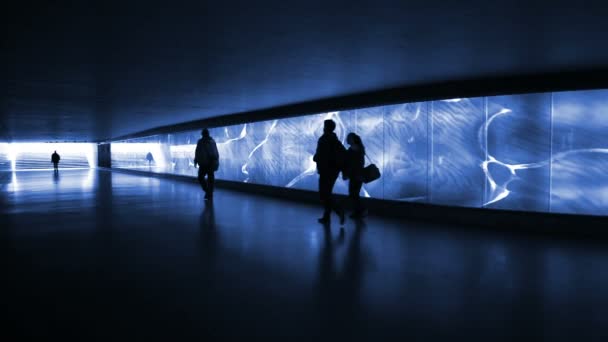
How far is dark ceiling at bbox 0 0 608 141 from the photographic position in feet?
11.3

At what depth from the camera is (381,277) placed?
360 centimetres

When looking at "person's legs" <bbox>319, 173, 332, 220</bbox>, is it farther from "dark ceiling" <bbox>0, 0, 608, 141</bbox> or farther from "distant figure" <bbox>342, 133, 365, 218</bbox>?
"dark ceiling" <bbox>0, 0, 608, 141</bbox>

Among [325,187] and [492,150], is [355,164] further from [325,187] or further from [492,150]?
[492,150]

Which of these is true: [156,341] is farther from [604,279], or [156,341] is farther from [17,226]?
[17,226]

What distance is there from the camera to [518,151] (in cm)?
645

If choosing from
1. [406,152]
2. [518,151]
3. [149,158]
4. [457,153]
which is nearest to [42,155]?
[149,158]

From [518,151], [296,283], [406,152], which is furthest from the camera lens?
[406,152]

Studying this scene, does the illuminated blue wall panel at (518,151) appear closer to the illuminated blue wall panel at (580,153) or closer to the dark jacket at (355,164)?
the illuminated blue wall panel at (580,153)

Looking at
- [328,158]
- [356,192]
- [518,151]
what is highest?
[518,151]

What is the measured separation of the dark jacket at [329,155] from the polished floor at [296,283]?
3.31ft

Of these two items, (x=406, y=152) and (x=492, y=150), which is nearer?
(x=492, y=150)

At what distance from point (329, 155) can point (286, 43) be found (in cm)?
210

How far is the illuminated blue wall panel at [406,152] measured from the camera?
759cm

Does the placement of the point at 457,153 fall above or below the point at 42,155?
below
